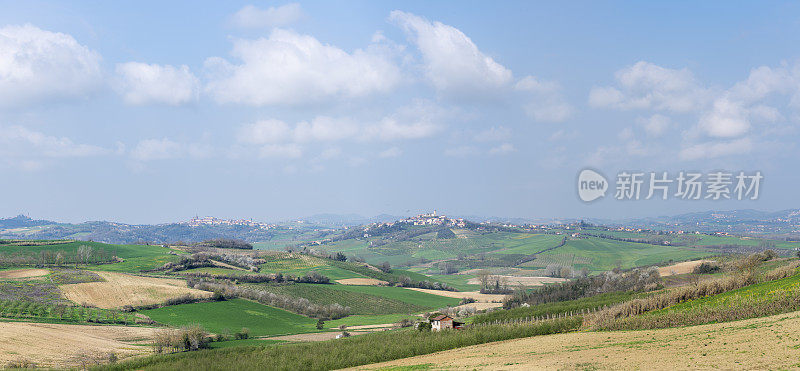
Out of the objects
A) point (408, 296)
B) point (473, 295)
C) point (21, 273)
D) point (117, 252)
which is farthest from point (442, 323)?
point (117, 252)

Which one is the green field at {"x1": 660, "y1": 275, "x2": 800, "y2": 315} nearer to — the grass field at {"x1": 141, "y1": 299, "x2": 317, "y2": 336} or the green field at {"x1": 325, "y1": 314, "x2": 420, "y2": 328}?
the green field at {"x1": 325, "y1": 314, "x2": 420, "y2": 328}

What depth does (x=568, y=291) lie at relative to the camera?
99438 mm

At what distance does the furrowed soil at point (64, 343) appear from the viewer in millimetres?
49719

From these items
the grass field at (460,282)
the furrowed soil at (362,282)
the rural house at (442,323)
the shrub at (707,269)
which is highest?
the shrub at (707,269)

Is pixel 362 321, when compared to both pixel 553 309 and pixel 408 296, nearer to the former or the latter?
pixel 553 309

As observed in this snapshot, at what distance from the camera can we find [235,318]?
3573 inches

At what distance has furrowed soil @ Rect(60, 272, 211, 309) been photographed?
9181 centimetres

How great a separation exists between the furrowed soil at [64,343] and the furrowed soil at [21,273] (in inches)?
1900

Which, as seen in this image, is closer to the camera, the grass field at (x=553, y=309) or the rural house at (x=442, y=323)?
the rural house at (x=442, y=323)

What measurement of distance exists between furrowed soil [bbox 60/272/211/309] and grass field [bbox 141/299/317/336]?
18.5 ft

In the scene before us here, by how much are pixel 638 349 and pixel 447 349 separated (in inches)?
853

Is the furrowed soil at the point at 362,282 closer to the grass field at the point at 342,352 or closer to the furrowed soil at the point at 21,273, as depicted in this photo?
the furrowed soil at the point at 21,273

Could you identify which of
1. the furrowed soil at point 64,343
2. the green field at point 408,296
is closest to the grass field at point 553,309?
the green field at point 408,296

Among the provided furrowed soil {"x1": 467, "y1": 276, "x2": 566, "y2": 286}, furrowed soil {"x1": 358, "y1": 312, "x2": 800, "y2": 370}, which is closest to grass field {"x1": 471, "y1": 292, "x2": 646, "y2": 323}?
furrowed soil {"x1": 358, "y1": 312, "x2": 800, "y2": 370}
